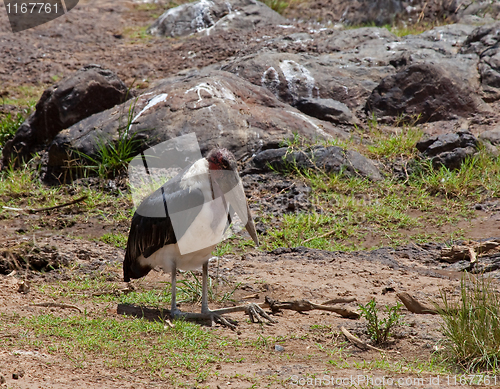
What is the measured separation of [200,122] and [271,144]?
1.02 m

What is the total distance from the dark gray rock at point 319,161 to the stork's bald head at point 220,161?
341 centimetres

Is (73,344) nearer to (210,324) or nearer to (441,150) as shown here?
(210,324)

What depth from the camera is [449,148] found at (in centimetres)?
743

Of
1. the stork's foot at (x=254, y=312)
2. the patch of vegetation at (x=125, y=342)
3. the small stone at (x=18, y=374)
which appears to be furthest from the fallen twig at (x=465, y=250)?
the small stone at (x=18, y=374)

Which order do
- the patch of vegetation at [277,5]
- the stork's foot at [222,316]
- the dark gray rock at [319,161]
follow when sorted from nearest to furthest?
the stork's foot at [222,316]
the dark gray rock at [319,161]
the patch of vegetation at [277,5]

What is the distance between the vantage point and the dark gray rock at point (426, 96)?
8680 millimetres

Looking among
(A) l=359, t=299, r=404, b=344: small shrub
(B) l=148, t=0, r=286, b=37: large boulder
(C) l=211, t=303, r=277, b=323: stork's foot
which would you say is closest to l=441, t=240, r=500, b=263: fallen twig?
(A) l=359, t=299, r=404, b=344: small shrub

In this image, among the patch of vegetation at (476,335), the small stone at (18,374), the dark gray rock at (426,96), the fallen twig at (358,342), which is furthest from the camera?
the dark gray rock at (426,96)

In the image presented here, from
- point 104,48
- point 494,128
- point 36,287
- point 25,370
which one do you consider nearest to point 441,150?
point 494,128

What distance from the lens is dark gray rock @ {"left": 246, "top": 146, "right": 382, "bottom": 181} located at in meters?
7.10

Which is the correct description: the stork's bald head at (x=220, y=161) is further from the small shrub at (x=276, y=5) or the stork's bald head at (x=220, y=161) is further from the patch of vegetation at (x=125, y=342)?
the small shrub at (x=276, y=5)

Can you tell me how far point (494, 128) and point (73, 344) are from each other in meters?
7.22

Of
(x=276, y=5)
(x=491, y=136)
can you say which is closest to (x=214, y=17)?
(x=276, y=5)

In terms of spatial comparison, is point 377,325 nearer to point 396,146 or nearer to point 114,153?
point 396,146
